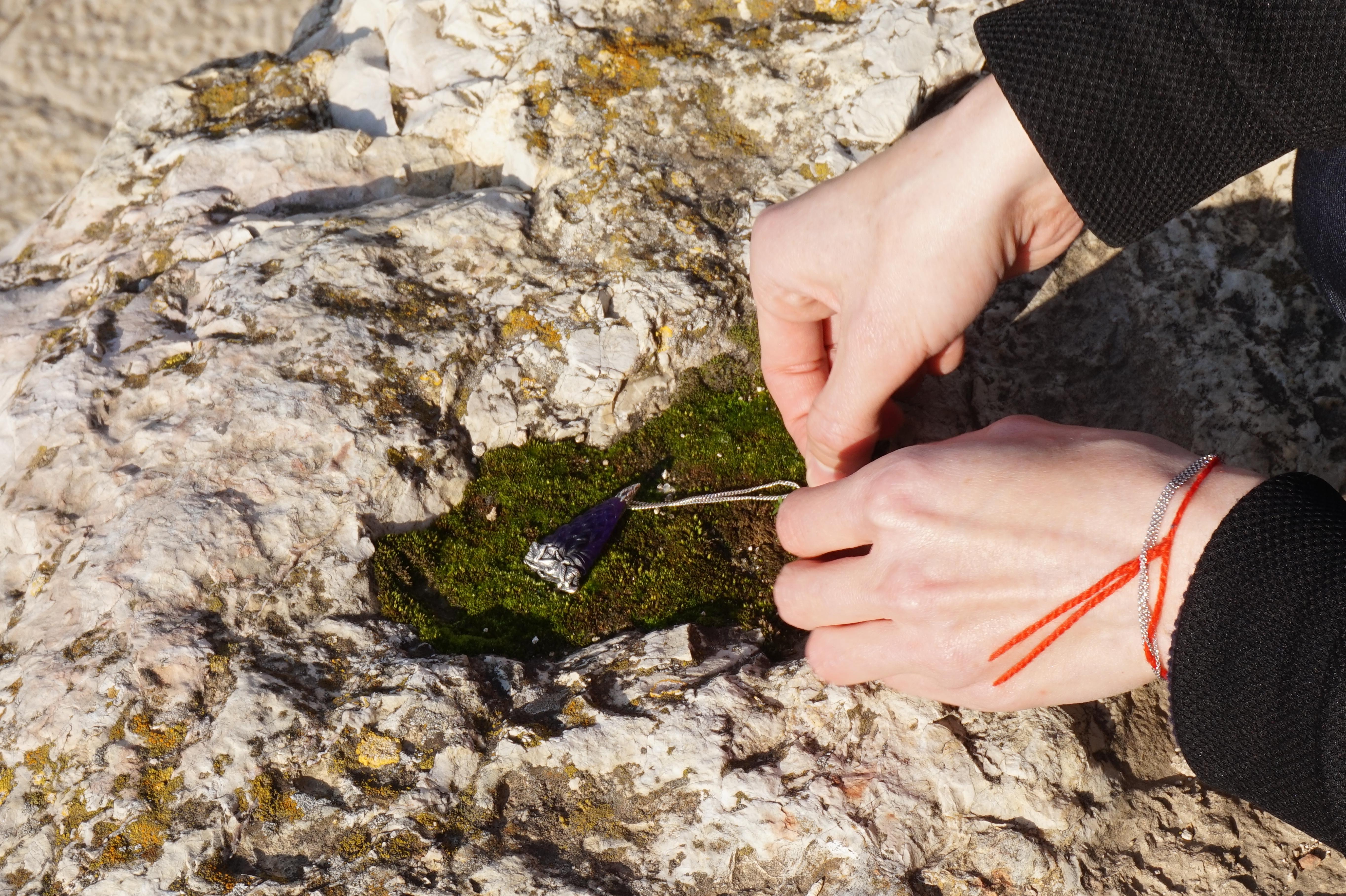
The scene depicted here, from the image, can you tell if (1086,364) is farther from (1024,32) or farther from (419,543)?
(419,543)

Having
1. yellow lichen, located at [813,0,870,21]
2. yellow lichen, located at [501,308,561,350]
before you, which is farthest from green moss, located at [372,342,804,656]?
yellow lichen, located at [813,0,870,21]

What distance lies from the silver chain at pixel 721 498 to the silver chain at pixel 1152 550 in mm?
1645

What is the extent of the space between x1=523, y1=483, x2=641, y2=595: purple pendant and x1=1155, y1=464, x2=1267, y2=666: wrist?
213 cm

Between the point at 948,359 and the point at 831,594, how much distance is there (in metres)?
1.21

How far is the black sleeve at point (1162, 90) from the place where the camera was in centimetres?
250

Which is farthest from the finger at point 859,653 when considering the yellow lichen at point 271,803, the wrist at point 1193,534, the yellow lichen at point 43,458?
the yellow lichen at point 43,458

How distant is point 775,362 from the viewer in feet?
12.8

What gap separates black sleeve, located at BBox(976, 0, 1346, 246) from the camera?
250 centimetres

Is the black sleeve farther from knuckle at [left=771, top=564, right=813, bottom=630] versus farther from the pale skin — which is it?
knuckle at [left=771, top=564, right=813, bottom=630]

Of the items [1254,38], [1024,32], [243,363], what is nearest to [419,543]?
[243,363]

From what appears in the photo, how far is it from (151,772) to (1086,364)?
4.22 metres

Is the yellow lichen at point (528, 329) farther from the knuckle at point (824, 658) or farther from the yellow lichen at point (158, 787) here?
the yellow lichen at point (158, 787)

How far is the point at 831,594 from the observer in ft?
10.3

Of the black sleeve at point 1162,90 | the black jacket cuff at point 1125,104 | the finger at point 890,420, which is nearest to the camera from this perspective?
the black sleeve at point 1162,90
